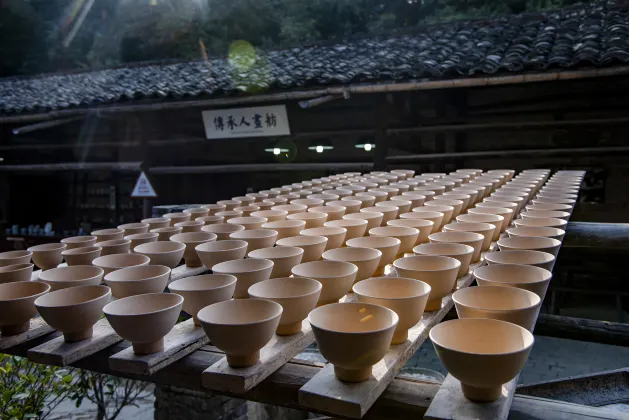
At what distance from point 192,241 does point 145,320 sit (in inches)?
41.4

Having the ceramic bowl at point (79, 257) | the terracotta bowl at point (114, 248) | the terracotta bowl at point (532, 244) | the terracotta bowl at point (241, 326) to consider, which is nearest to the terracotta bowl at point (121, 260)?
the ceramic bowl at point (79, 257)

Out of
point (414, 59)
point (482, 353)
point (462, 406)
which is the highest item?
point (414, 59)

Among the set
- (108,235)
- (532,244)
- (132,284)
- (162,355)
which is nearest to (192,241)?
(108,235)

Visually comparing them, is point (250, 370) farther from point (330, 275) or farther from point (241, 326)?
point (330, 275)

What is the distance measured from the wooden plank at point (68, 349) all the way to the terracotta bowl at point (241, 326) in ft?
1.11

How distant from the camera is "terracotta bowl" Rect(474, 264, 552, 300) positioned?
1.46m

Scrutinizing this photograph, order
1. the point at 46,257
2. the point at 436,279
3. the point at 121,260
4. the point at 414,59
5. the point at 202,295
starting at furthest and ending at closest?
Answer: the point at 414,59 < the point at 46,257 < the point at 121,260 < the point at 436,279 < the point at 202,295

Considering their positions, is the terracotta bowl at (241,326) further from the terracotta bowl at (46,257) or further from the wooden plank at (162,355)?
the terracotta bowl at (46,257)

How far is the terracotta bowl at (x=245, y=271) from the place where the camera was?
1605 millimetres

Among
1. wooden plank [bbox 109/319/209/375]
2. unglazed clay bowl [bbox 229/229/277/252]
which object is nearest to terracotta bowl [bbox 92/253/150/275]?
unglazed clay bowl [bbox 229/229/277/252]

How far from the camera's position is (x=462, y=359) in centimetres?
102

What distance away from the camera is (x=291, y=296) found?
1.40 metres

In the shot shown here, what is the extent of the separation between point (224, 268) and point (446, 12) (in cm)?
1868

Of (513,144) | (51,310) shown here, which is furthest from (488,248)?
(513,144)
